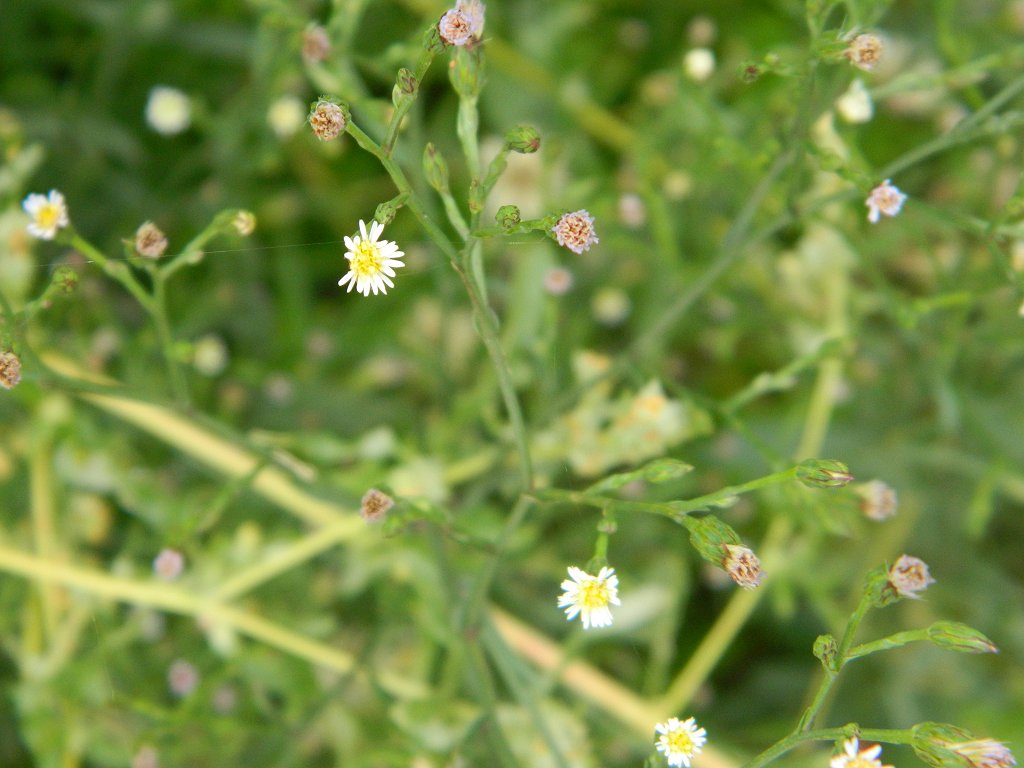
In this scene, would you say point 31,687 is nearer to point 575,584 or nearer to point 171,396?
point 171,396

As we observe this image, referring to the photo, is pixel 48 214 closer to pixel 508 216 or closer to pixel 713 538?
pixel 508 216

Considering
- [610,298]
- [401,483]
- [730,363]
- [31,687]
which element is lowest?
[31,687]

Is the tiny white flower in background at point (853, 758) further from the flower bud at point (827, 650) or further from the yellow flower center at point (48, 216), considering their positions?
the yellow flower center at point (48, 216)

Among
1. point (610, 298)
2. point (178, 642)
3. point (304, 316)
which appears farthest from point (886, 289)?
point (178, 642)

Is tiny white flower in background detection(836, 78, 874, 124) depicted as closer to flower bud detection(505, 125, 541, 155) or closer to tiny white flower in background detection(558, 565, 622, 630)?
A: flower bud detection(505, 125, 541, 155)

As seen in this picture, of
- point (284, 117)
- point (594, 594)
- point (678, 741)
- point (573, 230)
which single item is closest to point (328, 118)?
point (573, 230)
